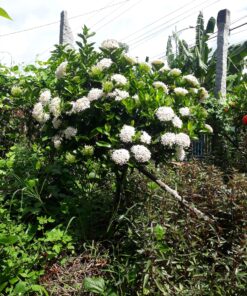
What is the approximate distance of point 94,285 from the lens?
265 cm

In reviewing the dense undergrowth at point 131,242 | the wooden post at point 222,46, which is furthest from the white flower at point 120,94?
the wooden post at point 222,46

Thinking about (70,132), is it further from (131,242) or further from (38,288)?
(38,288)

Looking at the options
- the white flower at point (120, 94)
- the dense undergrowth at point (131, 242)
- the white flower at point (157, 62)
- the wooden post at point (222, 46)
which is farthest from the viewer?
the wooden post at point (222, 46)

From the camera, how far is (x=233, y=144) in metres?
7.09

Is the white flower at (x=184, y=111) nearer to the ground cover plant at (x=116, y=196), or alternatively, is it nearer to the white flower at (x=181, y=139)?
the ground cover plant at (x=116, y=196)

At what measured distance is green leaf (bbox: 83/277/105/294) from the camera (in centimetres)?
263

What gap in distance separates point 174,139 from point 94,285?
1.25 metres

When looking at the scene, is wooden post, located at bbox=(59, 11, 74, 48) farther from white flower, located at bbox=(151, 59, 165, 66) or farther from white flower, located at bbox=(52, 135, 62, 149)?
white flower, located at bbox=(52, 135, 62, 149)

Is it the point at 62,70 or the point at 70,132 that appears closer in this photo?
the point at 70,132

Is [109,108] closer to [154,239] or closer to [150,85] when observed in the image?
[150,85]

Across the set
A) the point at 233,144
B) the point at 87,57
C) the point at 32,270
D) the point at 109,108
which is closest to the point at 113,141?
the point at 109,108

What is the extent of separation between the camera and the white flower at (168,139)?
3223 millimetres

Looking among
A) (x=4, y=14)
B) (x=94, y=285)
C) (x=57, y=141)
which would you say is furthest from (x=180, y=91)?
(x=4, y=14)

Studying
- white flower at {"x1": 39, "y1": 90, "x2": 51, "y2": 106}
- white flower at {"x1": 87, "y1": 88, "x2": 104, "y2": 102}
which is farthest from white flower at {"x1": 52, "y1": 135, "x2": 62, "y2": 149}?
white flower at {"x1": 87, "y1": 88, "x2": 104, "y2": 102}
